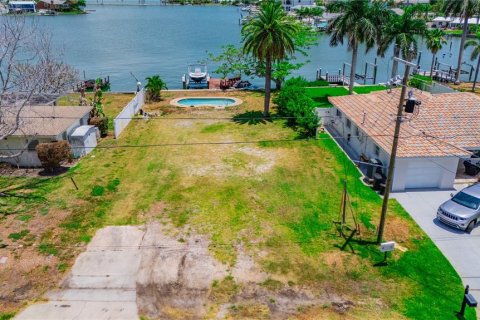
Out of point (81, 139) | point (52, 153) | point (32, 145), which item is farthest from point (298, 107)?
point (32, 145)

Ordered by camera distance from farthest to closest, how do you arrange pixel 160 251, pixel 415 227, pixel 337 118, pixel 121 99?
pixel 121 99
pixel 337 118
pixel 415 227
pixel 160 251

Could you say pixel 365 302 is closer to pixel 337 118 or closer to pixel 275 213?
pixel 275 213

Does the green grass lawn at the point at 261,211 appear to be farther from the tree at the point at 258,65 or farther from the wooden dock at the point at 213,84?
the wooden dock at the point at 213,84

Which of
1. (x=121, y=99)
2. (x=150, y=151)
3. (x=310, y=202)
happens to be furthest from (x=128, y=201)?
(x=121, y=99)

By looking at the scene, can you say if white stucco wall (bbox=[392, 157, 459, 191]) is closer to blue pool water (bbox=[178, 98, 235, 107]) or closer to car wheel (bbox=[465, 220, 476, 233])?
car wheel (bbox=[465, 220, 476, 233])

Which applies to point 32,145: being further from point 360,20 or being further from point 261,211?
point 360,20

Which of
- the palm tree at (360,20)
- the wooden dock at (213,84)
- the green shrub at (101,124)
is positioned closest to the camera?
the green shrub at (101,124)

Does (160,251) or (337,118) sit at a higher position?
(337,118)

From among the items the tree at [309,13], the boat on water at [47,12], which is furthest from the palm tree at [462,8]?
the boat on water at [47,12]
